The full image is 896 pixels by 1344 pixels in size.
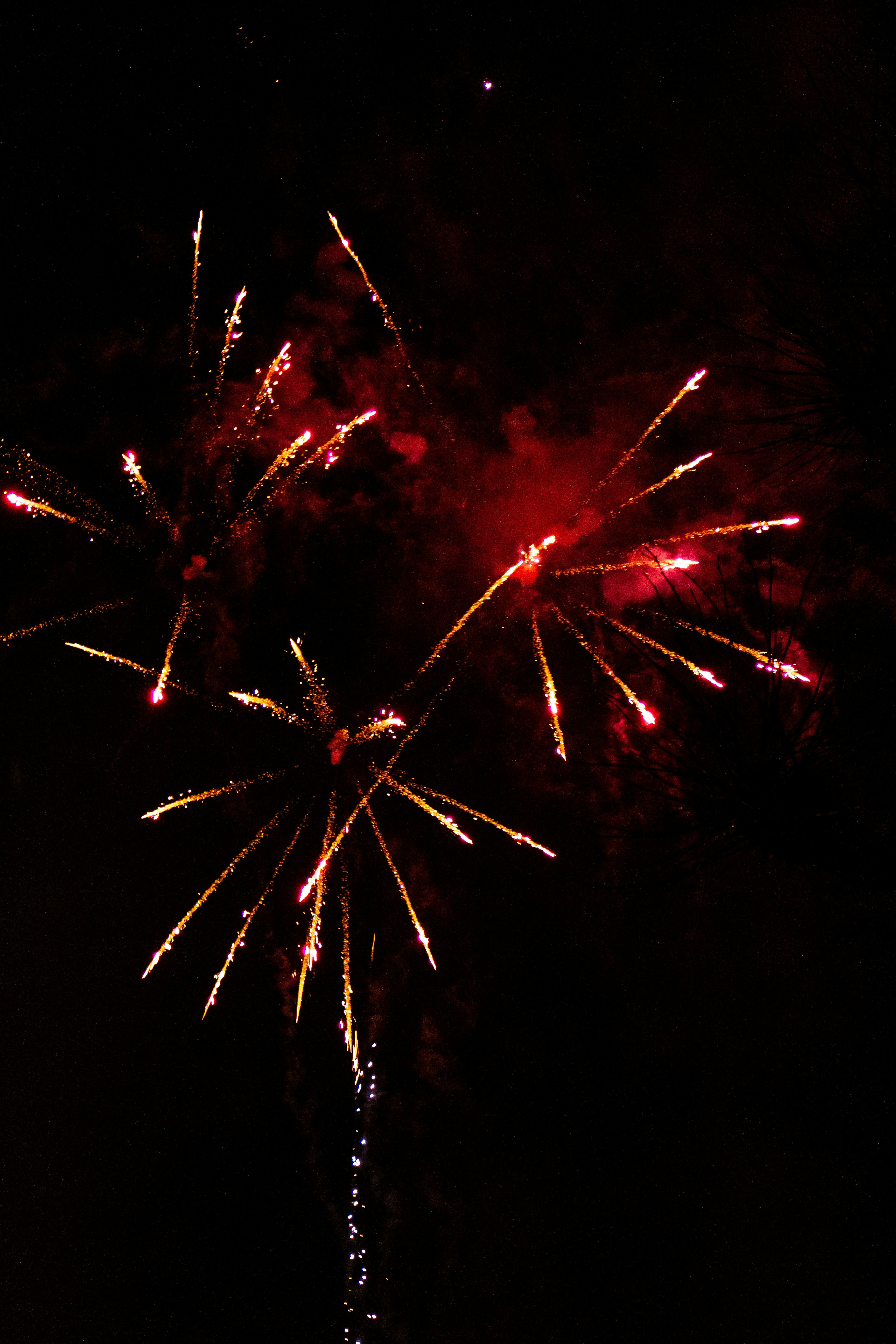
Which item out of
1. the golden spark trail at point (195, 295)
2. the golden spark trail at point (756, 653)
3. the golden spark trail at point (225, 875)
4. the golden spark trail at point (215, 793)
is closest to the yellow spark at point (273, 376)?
the golden spark trail at point (195, 295)

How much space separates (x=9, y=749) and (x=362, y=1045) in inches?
92.8

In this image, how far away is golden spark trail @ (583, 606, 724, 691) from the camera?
3.51m

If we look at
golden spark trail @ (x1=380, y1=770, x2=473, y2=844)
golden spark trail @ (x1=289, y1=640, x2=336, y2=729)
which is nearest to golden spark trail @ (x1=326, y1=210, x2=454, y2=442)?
golden spark trail @ (x1=289, y1=640, x2=336, y2=729)

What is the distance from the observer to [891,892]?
106 inches

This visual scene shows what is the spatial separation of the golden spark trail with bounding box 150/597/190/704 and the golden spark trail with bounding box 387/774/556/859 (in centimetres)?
126

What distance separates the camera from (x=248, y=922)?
3.74 metres

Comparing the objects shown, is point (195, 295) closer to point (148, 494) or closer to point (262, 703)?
point (148, 494)

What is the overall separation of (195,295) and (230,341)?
1.03 ft

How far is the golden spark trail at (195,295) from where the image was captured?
3.84 m

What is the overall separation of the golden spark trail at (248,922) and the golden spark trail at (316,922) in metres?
0.13

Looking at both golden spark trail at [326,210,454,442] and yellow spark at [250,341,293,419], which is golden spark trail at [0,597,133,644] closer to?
yellow spark at [250,341,293,419]

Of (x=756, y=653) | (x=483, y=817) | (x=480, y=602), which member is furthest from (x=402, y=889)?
(x=756, y=653)

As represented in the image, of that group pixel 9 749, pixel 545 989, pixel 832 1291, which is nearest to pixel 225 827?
pixel 9 749

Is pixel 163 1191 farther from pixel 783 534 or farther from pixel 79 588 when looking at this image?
pixel 783 534
